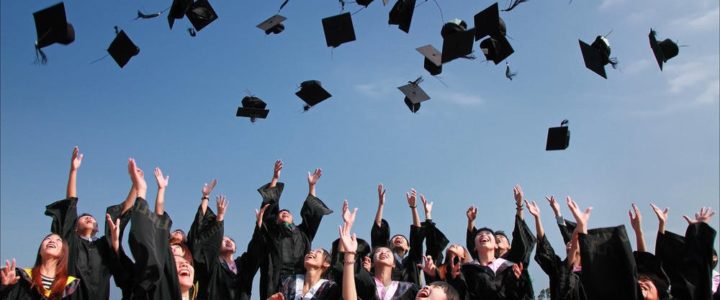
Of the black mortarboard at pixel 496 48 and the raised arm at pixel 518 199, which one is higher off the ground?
the black mortarboard at pixel 496 48

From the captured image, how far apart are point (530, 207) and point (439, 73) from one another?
215 centimetres

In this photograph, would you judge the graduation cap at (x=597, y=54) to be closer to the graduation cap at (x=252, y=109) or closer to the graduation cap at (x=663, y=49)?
the graduation cap at (x=663, y=49)

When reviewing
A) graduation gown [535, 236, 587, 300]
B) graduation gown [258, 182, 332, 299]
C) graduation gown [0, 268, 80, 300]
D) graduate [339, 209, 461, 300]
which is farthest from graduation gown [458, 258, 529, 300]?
graduation gown [0, 268, 80, 300]

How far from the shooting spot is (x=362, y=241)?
18.0ft

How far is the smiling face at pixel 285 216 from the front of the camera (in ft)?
18.8

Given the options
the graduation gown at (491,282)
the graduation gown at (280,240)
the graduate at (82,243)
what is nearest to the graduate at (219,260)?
the graduation gown at (280,240)

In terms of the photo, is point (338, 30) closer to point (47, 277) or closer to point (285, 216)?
point (285, 216)

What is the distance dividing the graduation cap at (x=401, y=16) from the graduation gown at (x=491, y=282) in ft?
8.14

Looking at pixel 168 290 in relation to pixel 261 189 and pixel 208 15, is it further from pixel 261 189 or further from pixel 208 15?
pixel 208 15

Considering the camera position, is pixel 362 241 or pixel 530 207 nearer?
pixel 530 207

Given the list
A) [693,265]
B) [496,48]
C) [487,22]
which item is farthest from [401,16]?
[693,265]

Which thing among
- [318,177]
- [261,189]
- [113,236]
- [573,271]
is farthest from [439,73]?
[113,236]

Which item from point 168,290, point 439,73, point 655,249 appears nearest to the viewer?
point 168,290

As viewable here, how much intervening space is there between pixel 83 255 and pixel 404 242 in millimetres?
2599
